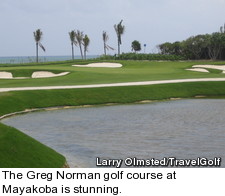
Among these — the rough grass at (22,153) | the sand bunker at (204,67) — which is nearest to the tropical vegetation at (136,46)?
the sand bunker at (204,67)

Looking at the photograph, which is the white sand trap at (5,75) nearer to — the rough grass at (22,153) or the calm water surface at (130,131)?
the calm water surface at (130,131)

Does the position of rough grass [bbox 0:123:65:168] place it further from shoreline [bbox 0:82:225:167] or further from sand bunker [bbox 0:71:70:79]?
sand bunker [bbox 0:71:70:79]

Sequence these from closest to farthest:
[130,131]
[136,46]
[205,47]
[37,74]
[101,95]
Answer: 1. [130,131]
2. [101,95]
3. [37,74]
4. [205,47]
5. [136,46]

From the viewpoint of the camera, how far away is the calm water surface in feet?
76.2

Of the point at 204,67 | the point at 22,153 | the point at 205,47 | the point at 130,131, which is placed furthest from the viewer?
the point at 205,47

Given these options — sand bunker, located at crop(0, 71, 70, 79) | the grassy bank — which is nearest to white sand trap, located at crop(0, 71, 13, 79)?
sand bunker, located at crop(0, 71, 70, 79)

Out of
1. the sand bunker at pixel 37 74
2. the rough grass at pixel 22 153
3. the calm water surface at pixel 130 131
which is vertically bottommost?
the calm water surface at pixel 130 131

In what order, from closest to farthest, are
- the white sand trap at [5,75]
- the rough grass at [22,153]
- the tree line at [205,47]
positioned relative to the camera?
the rough grass at [22,153] → the white sand trap at [5,75] → the tree line at [205,47]

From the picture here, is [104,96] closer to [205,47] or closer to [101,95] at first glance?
[101,95]

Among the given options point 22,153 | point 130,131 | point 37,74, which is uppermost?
point 22,153

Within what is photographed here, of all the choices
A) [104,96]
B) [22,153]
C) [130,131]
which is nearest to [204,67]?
[104,96]

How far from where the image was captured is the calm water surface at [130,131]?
76.2 ft

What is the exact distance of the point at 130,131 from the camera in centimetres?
2852
